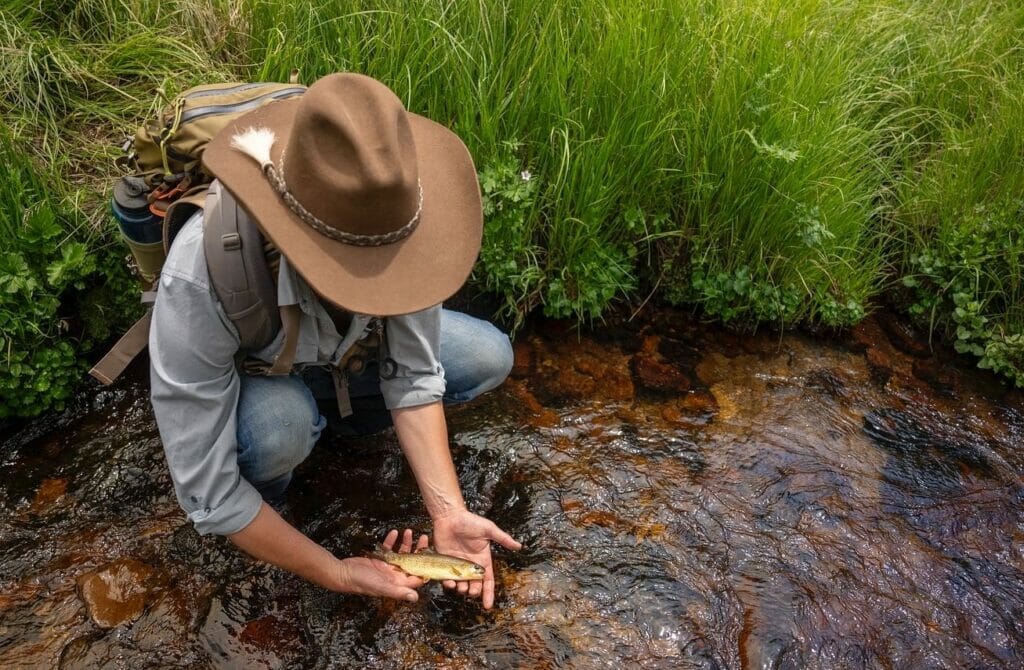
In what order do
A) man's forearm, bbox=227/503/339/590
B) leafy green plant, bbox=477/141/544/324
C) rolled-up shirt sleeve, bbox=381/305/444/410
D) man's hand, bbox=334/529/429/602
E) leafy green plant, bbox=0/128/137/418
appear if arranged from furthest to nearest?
leafy green plant, bbox=477/141/544/324 → leafy green plant, bbox=0/128/137/418 → rolled-up shirt sleeve, bbox=381/305/444/410 → man's hand, bbox=334/529/429/602 → man's forearm, bbox=227/503/339/590

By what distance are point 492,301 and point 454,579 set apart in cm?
178

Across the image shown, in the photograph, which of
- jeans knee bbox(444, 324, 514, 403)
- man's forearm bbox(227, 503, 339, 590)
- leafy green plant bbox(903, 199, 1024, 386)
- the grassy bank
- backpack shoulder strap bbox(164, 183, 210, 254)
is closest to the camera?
backpack shoulder strap bbox(164, 183, 210, 254)

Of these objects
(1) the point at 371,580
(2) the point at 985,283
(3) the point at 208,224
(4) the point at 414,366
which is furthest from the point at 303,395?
(2) the point at 985,283

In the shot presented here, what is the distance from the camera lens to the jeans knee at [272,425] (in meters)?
2.44

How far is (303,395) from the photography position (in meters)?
2.59

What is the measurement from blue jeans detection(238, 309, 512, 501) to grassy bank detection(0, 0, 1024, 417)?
747 mm

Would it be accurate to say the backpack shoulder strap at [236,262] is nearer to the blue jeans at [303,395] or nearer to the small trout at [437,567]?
the blue jeans at [303,395]

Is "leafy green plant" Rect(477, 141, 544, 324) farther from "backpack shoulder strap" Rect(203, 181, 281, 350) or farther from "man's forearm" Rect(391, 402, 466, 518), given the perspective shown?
"backpack shoulder strap" Rect(203, 181, 281, 350)

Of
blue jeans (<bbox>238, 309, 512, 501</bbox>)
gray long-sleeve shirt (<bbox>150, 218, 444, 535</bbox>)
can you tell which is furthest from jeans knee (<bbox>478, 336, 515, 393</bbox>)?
gray long-sleeve shirt (<bbox>150, 218, 444, 535</bbox>)

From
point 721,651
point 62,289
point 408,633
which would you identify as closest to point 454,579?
point 408,633

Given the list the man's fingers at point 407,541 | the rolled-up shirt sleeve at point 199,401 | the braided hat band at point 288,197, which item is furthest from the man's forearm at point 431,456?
the braided hat band at point 288,197

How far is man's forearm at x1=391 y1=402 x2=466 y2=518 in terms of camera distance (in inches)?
101

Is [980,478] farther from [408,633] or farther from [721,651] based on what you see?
[408,633]

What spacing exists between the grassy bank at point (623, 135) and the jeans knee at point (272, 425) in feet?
4.58
